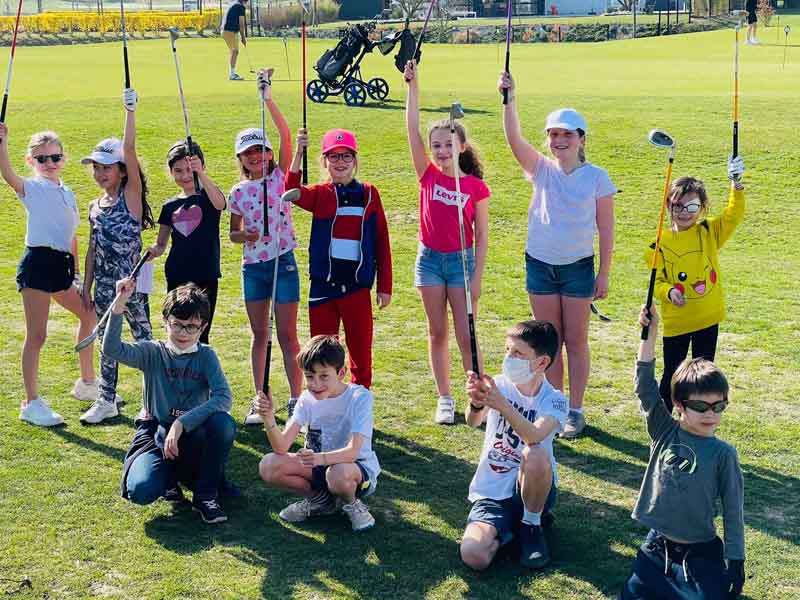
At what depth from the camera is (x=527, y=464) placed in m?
4.77

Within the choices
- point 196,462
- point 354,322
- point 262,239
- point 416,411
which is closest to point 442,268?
point 354,322

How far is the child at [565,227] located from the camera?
6.07 metres

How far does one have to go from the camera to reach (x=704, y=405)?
14.1ft

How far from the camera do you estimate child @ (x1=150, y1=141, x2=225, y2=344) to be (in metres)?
6.32

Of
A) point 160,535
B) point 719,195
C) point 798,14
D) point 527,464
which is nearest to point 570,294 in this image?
point 527,464

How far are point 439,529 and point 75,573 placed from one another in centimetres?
159

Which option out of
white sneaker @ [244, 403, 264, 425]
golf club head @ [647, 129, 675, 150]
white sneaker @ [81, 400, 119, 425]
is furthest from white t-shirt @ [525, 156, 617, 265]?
white sneaker @ [81, 400, 119, 425]

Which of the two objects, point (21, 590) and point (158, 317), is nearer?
→ point (21, 590)

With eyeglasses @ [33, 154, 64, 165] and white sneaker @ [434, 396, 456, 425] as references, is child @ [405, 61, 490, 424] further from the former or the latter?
eyeglasses @ [33, 154, 64, 165]

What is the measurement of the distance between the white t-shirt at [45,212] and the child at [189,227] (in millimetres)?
634

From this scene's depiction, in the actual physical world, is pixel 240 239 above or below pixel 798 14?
below

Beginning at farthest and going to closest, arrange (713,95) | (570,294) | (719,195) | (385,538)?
(713,95)
(719,195)
(570,294)
(385,538)

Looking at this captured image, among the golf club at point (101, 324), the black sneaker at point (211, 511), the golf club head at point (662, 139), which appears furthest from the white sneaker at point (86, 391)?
the golf club head at point (662, 139)

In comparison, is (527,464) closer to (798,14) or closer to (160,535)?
(160,535)
